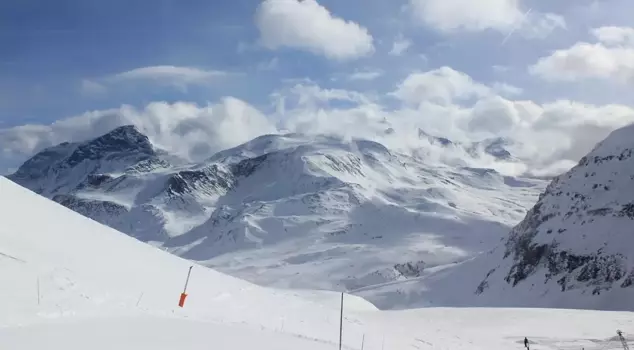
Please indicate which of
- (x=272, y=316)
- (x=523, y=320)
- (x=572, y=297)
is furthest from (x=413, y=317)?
(x=572, y=297)

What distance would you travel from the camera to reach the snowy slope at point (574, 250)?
106 meters

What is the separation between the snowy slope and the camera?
106500 millimetres

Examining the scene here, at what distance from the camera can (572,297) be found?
10775cm

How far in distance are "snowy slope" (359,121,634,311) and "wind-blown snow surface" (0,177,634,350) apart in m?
75.4

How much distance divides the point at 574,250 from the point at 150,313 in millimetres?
113459

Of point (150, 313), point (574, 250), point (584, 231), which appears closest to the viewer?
point (150, 313)

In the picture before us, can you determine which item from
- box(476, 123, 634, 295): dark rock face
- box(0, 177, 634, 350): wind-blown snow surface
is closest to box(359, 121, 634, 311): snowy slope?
box(476, 123, 634, 295): dark rock face

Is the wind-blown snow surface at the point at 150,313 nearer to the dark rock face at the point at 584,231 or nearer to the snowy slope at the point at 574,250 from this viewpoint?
the snowy slope at the point at 574,250

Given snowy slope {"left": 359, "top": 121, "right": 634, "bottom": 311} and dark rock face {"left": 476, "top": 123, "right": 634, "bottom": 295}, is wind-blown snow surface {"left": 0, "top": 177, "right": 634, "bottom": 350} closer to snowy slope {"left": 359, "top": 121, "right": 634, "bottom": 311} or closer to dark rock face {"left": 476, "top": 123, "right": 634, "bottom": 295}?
snowy slope {"left": 359, "top": 121, "right": 634, "bottom": 311}

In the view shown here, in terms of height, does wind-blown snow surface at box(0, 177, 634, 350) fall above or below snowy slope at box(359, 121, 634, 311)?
below

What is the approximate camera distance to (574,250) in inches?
4577

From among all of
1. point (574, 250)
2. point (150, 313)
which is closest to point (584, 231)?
point (574, 250)

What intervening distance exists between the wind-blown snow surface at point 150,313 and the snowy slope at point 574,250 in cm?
7538

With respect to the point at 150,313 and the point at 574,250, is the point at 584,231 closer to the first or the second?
the point at 574,250
